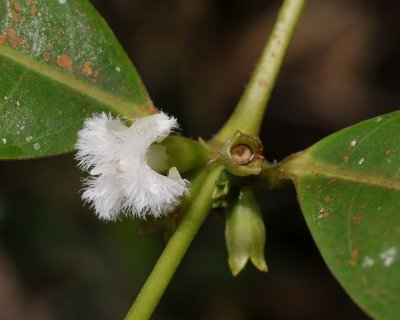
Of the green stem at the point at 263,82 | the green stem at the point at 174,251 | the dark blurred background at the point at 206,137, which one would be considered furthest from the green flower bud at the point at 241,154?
the dark blurred background at the point at 206,137

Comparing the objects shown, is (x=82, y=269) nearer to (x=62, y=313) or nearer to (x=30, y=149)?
(x=62, y=313)

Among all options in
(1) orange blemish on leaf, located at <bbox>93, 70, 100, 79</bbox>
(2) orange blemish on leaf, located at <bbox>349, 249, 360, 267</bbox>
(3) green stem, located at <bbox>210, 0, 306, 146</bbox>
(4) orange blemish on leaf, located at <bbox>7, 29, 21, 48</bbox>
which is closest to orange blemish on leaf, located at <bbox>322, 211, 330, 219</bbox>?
(2) orange blemish on leaf, located at <bbox>349, 249, 360, 267</bbox>

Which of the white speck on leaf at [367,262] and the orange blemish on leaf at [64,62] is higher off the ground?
the orange blemish on leaf at [64,62]

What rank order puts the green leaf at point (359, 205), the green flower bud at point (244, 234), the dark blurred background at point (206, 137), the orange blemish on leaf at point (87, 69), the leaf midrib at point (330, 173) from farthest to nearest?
the dark blurred background at point (206, 137)
the orange blemish on leaf at point (87, 69)
the green flower bud at point (244, 234)
the leaf midrib at point (330, 173)
the green leaf at point (359, 205)

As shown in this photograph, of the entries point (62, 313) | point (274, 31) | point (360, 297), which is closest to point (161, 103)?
point (62, 313)

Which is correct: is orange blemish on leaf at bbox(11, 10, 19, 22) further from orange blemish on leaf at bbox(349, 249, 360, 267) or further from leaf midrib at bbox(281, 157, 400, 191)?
orange blemish on leaf at bbox(349, 249, 360, 267)

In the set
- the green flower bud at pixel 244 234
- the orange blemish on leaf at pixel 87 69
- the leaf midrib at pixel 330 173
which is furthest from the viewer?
the orange blemish on leaf at pixel 87 69

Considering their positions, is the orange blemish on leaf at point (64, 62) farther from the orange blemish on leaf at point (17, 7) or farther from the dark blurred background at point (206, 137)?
the dark blurred background at point (206, 137)
